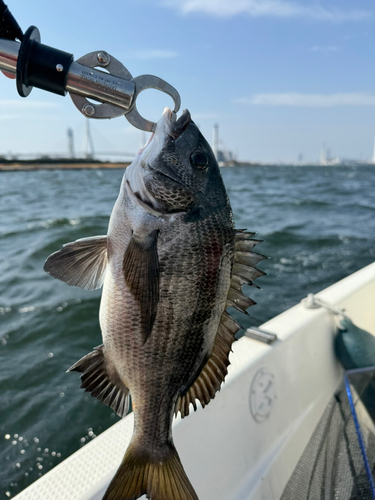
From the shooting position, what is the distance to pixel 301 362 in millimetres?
3502

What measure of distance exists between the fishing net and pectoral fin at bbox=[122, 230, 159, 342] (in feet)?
7.30

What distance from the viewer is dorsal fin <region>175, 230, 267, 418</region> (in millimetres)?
1554

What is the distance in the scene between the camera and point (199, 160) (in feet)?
5.23

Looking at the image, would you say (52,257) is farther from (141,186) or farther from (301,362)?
(301,362)

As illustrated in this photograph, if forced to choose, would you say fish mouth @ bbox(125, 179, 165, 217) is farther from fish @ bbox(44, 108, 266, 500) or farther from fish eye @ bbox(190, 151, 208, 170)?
fish eye @ bbox(190, 151, 208, 170)

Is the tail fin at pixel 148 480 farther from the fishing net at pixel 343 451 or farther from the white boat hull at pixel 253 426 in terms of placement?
the fishing net at pixel 343 451

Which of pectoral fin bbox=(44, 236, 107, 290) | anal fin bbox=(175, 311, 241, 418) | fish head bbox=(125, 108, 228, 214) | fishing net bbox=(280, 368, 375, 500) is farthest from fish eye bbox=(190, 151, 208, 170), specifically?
fishing net bbox=(280, 368, 375, 500)

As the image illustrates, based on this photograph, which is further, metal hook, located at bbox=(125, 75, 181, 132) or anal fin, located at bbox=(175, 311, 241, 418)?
anal fin, located at bbox=(175, 311, 241, 418)

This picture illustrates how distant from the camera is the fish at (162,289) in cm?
144

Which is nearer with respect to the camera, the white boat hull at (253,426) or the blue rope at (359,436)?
the white boat hull at (253,426)

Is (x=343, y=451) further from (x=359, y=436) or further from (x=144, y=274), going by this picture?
(x=144, y=274)

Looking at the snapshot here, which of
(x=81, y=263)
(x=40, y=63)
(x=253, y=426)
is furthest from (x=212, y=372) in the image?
(x=253, y=426)

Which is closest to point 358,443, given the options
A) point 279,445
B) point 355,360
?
point 279,445

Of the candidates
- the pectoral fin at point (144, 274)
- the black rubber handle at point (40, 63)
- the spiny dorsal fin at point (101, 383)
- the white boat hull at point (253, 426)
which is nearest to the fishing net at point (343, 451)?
the white boat hull at point (253, 426)
